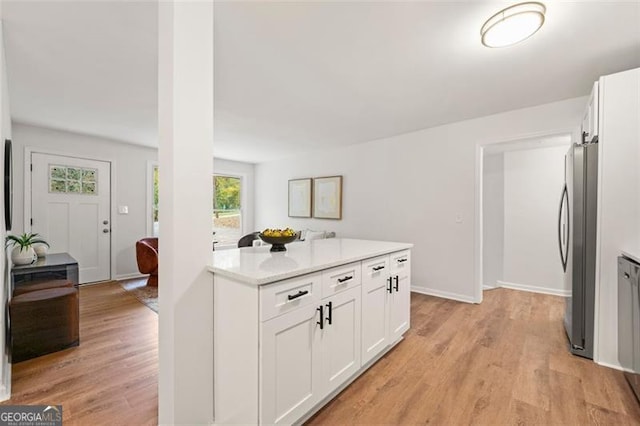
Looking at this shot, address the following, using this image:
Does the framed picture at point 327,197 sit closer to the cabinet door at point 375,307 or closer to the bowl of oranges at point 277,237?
the cabinet door at point 375,307

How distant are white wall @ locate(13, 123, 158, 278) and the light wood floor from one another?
213cm

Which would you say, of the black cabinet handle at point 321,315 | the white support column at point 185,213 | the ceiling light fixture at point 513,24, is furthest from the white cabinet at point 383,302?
the ceiling light fixture at point 513,24

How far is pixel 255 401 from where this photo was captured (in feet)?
4.25

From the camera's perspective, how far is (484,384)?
1905 millimetres

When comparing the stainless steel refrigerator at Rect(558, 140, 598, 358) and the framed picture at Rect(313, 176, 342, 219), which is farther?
the framed picture at Rect(313, 176, 342, 219)

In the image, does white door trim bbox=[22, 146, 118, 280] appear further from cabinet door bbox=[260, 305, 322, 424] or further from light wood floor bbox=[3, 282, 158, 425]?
cabinet door bbox=[260, 305, 322, 424]

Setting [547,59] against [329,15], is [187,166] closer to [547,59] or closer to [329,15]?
[329,15]

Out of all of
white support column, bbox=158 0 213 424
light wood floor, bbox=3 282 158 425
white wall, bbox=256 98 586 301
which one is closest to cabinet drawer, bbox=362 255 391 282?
white support column, bbox=158 0 213 424

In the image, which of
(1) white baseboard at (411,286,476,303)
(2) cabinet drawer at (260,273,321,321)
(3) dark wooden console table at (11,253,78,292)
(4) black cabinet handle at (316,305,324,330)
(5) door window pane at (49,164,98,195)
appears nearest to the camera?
(2) cabinet drawer at (260,273,321,321)

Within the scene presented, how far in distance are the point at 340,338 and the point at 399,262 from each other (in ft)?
3.06

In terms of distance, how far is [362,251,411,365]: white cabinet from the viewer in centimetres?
198

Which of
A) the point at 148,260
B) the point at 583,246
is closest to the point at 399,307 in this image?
the point at 583,246

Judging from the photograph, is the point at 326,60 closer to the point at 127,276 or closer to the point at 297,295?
the point at 297,295

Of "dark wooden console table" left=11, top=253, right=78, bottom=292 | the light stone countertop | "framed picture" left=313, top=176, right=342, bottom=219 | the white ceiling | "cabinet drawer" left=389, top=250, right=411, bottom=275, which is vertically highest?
the white ceiling
